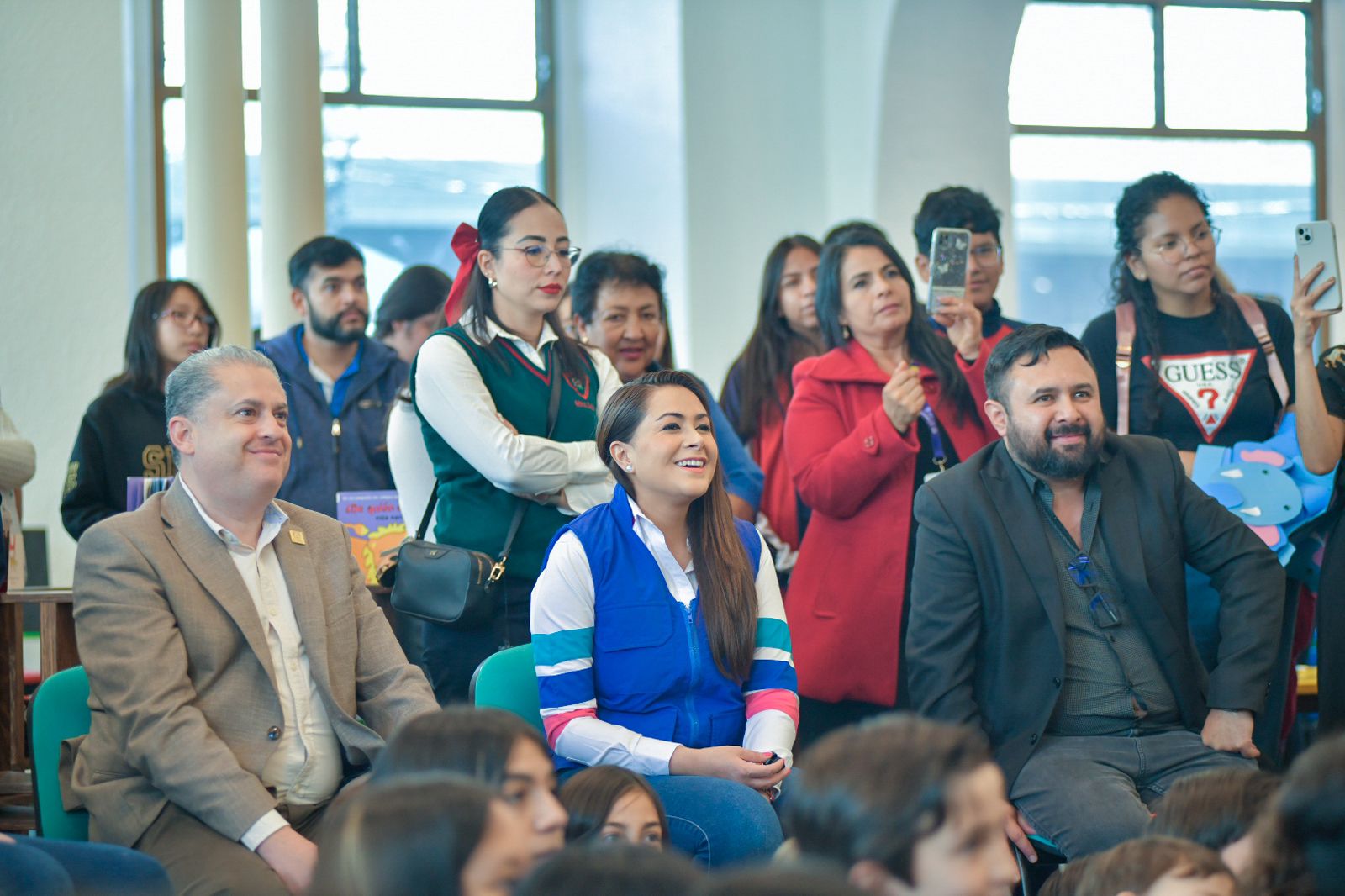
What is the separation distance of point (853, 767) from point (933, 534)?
1.44 m

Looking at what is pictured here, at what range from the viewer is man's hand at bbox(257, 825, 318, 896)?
7.40 feet

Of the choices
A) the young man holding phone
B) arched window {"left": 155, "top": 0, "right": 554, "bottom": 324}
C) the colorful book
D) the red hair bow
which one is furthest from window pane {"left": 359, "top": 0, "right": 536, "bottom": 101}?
the red hair bow

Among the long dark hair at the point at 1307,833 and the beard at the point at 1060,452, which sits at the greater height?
the beard at the point at 1060,452

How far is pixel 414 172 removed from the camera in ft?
24.1

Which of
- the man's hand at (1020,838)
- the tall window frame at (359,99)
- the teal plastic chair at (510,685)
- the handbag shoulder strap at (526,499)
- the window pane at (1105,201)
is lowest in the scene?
the man's hand at (1020,838)

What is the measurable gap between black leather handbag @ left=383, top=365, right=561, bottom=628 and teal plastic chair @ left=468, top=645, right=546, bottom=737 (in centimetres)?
24

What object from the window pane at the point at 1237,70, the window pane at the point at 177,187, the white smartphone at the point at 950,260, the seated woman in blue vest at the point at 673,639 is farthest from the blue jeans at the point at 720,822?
the window pane at the point at 1237,70

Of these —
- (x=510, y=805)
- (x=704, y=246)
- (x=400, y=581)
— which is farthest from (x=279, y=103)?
(x=510, y=805)

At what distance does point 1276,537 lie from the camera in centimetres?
348

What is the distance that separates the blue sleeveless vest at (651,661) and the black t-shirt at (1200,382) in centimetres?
151

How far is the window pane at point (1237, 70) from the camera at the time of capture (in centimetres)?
789

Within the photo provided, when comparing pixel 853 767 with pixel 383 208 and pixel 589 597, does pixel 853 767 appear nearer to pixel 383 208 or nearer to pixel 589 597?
pixel 589 597

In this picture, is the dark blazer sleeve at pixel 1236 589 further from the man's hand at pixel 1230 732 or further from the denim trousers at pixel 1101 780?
the denim trousers at pixel 1101 780

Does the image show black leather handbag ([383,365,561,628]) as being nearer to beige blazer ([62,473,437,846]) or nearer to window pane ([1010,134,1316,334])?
beige blazer ([62,473,437,846])
